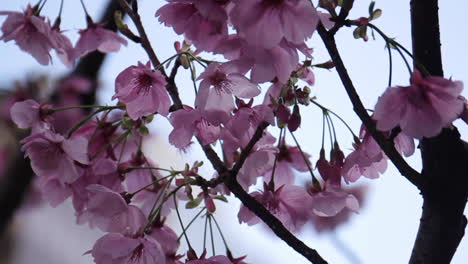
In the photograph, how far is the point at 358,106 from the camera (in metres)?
0.68

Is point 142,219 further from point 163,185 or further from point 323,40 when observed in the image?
point 323,40

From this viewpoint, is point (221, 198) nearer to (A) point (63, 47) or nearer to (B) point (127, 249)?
(B) point (127, 249)

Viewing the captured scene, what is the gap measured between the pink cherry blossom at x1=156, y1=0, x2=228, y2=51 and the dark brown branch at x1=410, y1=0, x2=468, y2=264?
255 millimetres

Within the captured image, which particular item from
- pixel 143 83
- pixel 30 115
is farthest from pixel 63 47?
pixel 143 83

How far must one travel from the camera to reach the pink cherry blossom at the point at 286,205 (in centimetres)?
88

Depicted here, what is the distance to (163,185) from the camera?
0.98m

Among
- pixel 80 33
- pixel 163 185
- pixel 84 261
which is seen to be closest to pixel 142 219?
pixel 163 185

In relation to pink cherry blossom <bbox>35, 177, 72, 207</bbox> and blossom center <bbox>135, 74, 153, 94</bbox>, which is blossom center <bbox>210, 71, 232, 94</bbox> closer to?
blossom center <bbox>135, 74, 153, 94</bbox>

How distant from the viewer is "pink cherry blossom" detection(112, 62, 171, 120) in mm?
795

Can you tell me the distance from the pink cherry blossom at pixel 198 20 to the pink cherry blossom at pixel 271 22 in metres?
0.03

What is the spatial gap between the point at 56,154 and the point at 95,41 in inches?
13.3

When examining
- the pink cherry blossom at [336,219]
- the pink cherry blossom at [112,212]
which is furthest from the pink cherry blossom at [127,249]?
the pink cherry blossom at [336,219]

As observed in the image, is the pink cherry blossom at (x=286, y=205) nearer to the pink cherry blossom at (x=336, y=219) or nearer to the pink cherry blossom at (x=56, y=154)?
the pink cherry blossom at (x=56, y=154)

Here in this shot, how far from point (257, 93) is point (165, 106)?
14 centimetres
